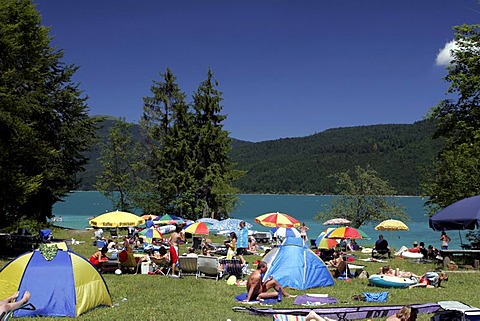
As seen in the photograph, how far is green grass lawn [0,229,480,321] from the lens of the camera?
955 centimetres

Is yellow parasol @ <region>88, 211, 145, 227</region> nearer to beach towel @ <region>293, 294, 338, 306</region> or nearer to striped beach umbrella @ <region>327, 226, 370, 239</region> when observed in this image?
striped beach umbrella @ <region>327, 226, 370, 239</region>

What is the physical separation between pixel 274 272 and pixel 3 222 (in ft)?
51.3

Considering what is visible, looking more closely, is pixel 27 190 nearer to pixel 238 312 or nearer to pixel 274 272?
pixel 274 272

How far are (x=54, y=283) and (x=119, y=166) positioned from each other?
114ft

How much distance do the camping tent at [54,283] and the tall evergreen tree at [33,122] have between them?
8503 mm

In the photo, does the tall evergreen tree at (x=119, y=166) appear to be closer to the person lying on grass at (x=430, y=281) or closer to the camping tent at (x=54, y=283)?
the person lying on grass at (x=430, y=281)

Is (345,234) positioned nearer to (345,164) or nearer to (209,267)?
(209,267)

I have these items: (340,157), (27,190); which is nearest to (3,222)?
(27,190)

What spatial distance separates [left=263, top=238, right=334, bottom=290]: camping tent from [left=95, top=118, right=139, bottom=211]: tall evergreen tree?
30574 millimetres

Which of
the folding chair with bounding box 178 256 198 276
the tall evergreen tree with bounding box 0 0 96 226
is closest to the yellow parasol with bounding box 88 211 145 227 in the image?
the tall evergreen tree with bounding box 0 0 96 226

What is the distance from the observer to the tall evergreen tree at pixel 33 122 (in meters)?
18.7

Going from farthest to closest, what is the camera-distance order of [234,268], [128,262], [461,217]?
[461,217] < [128,262] < [234,268]

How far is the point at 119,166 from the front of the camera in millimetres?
43531

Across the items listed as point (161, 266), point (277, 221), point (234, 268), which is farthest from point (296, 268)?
point (277, 221)
